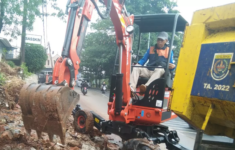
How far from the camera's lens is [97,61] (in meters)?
22.9

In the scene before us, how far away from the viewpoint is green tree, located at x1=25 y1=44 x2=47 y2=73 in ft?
79.6

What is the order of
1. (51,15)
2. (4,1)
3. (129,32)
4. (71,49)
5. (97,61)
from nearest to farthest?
1. (71,49)
2. (129,32)
3. (4,1)
4. (51,15)
5. (97,61)

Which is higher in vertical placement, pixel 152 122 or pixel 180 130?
pixel 152 122

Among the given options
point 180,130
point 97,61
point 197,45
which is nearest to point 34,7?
point 97,61

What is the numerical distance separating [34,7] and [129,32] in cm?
1583

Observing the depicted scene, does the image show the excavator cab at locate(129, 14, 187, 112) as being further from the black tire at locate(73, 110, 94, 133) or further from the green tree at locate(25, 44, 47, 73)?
the green tree at locate(25, 44, 47, 73)

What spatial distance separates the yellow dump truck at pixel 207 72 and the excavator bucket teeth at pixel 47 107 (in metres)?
1.50

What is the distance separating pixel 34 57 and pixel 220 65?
24240mm

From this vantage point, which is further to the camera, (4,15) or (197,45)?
(4,15)

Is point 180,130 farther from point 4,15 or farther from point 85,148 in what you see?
point 4,15

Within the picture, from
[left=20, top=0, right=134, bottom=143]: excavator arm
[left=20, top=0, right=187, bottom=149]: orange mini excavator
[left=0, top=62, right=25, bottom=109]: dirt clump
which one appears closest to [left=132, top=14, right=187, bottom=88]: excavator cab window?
[left=20, top=0, right=187, bottom=149]: orange mini excavator

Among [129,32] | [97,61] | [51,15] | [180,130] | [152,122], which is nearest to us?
[152,122]

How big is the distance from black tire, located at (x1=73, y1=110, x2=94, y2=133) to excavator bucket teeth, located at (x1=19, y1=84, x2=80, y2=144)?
2.13 metres

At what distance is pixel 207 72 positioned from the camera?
249 centimetres
